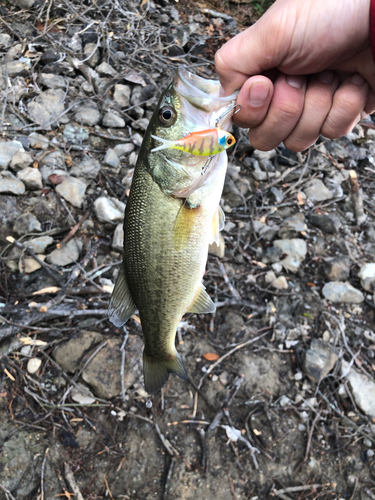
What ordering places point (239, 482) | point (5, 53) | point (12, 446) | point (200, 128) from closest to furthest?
point (200, 128)
point (12, 446)
point (239, 482)
point (5, 53)

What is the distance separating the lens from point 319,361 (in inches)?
128

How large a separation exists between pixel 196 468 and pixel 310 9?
321 centimetres

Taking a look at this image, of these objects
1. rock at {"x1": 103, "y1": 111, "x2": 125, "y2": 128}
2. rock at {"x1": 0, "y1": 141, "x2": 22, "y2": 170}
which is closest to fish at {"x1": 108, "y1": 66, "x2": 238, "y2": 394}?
rock at {"x1": 0, "y1": 141, "x2": 22, "y2": 170}

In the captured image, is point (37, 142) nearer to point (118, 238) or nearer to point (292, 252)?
point (118, 238)

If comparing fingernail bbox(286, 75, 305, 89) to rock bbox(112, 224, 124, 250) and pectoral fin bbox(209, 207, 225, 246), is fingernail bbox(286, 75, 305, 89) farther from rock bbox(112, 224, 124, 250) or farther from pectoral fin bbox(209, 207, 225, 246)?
rock bbox(112, 224, 124, 250)

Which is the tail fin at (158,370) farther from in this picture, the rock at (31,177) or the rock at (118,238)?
the rock at (31,177)

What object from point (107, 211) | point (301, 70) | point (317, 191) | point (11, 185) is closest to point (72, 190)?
point (107, 211)

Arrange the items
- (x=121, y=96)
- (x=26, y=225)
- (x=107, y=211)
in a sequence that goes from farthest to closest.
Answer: (x=121, y=96), (x=107, y=211), (x=26, y=225)

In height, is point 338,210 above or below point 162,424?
above

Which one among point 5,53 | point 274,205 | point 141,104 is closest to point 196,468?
point 274,205

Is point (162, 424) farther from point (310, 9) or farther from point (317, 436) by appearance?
point (310, 9)

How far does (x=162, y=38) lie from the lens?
535 centimetres

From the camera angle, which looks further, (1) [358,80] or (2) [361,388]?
(2) [361,388]

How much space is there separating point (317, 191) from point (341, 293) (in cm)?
153
